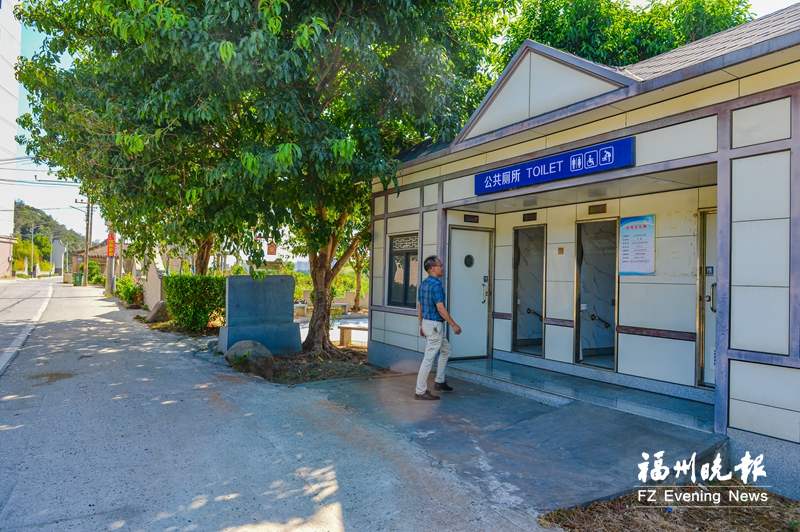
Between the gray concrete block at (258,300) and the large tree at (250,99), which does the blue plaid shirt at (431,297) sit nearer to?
the large tree at (250,99)

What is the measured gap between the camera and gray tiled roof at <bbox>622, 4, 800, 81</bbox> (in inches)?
190

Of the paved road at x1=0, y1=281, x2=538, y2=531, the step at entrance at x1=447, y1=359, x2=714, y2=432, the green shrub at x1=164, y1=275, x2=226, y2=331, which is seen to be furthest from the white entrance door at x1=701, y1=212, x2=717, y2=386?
the green shrub at x1=164, y1=275, x2=226, y2=331

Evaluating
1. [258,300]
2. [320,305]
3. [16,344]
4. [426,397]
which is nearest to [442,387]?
[426,397]

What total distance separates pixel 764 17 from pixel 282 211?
7.23m

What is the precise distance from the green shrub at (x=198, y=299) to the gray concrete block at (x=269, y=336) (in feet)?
12.1

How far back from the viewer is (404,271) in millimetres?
9203

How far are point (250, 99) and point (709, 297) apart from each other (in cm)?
769

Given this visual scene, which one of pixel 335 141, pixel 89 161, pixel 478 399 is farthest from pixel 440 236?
pixel 89 161

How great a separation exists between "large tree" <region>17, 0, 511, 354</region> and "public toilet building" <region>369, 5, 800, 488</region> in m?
1.12

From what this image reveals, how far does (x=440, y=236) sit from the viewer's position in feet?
27.0

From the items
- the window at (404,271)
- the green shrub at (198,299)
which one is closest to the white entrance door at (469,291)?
the window at (404,271)

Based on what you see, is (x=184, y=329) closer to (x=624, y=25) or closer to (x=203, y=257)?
(x=203, y=257)

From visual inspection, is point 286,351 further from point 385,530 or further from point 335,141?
point 385,530

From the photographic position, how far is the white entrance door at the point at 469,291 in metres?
8.35
